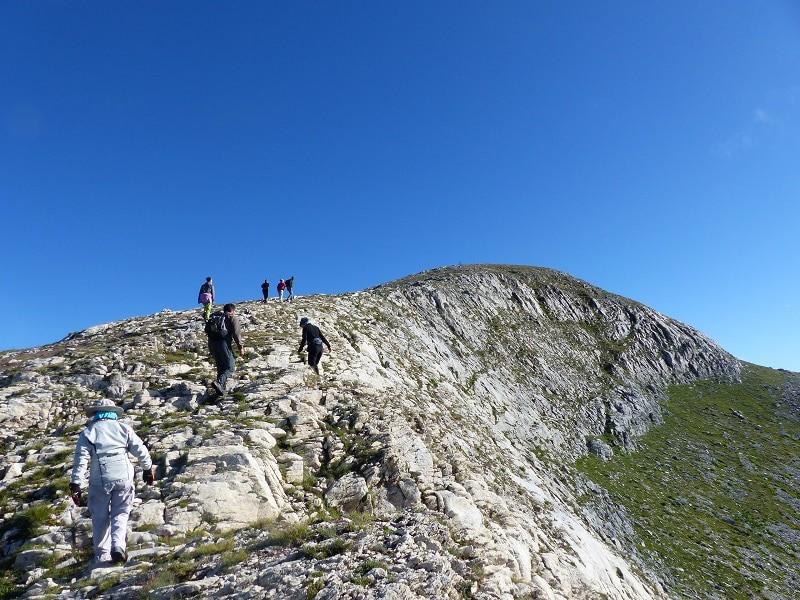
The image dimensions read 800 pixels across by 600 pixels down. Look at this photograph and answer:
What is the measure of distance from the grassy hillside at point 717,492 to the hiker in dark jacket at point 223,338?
25.3m

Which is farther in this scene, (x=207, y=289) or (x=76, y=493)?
(x=207, y=289)

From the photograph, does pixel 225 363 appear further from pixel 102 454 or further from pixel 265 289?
pixel 265 289

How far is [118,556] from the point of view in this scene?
7.86 metres

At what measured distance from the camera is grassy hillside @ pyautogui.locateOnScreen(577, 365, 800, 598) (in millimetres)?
26094

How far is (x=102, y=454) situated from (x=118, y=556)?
5.92 ft

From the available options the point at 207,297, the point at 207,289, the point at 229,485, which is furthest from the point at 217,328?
the point at 207,289

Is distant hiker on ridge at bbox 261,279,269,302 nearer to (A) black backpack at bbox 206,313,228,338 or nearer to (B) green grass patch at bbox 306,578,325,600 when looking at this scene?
(A) black backpack at bbox 206,313,228,338

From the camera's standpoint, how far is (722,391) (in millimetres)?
56438

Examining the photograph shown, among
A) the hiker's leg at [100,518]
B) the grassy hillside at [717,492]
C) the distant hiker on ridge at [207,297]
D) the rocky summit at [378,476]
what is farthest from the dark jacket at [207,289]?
the grassy hillside at [717,492]

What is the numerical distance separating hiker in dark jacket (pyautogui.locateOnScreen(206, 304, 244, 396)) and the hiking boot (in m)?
7.01

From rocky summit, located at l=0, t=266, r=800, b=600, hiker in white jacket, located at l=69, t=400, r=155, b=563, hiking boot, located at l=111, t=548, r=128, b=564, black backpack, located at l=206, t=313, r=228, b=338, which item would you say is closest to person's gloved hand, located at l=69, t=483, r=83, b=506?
hiker in white jacket, located at l=69, t=400, r=155, b=563

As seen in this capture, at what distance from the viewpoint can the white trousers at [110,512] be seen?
314 inches

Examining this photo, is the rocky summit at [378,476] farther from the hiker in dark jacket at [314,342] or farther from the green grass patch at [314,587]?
the hiker in dark jacket at [314,342]

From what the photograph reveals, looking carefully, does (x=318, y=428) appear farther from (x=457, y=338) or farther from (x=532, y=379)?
(x=532, y=379)
